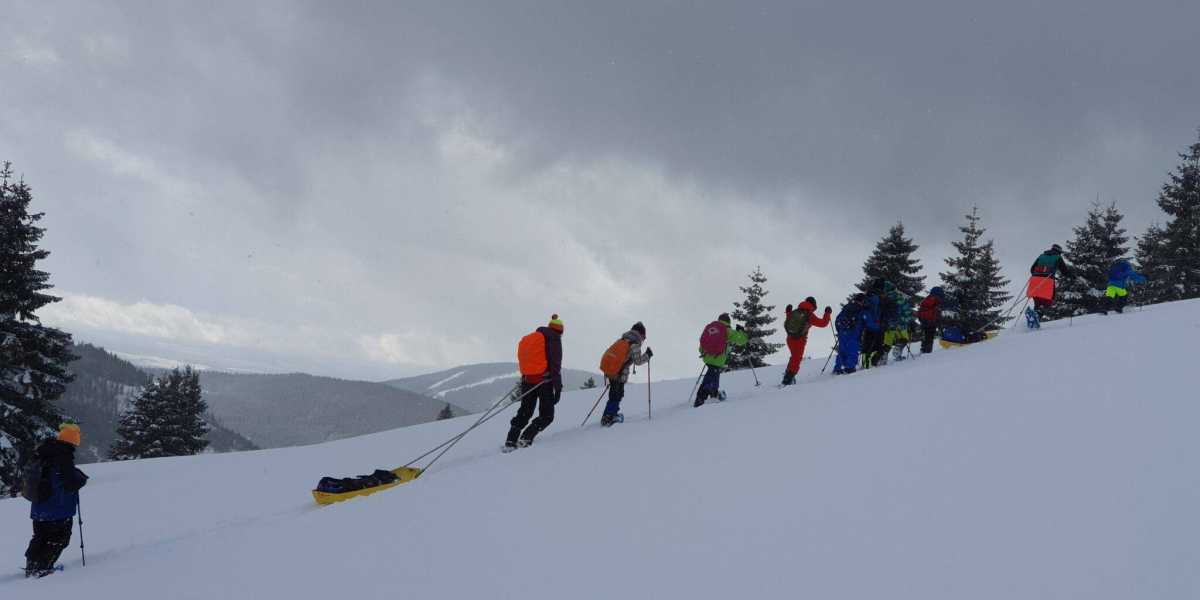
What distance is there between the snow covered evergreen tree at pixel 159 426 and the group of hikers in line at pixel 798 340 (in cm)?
2977

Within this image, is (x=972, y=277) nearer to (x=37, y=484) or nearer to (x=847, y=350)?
(x=847, y=350)

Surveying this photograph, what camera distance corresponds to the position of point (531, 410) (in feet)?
31.4

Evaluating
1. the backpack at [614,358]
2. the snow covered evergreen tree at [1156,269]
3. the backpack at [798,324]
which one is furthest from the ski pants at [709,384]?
the snow covered evergreen tree at [1156,269]

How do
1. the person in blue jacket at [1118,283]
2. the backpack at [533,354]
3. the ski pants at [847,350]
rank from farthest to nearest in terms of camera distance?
the person in blue jacket at [1118,283] → the ski pants at [847,350] → the backpack at [533,354]

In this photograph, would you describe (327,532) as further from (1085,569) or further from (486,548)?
(1085,569)

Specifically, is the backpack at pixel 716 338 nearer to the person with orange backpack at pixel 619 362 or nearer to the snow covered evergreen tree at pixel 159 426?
the person with orange backpack at pixel 619 362

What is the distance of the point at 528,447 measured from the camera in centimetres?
944

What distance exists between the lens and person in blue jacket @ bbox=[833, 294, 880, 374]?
1256 cm

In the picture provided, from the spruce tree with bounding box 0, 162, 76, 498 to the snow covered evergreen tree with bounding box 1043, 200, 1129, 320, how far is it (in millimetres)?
42954

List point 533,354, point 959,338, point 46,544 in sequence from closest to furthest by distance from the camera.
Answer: point 46,544 < point 533,354 < point 959,338

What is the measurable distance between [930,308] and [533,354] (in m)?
9.75

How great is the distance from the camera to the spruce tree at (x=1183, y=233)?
3133 cm

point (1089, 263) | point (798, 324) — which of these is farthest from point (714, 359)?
point (1089, 263)

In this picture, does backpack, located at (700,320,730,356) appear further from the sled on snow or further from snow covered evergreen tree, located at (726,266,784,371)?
snow covered evergreen tree, located at (726,266,784,371)
